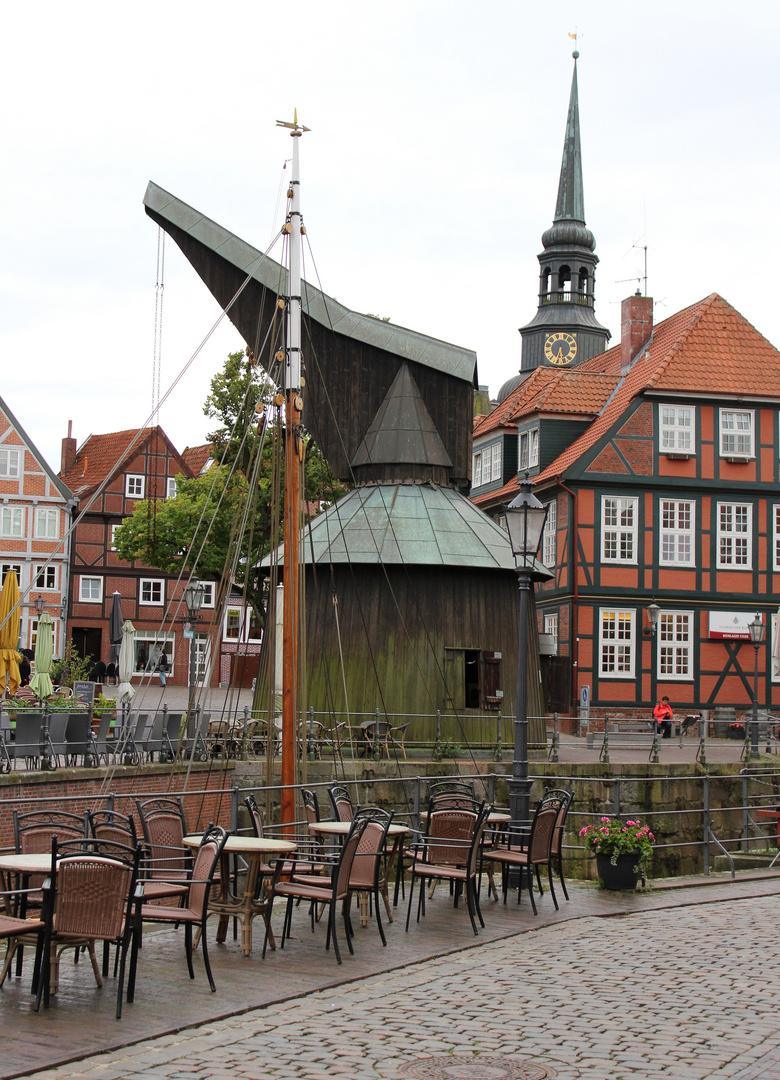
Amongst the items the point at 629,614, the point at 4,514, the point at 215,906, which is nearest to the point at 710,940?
the point at 215,906

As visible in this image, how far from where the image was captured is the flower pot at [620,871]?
13141 millimetres

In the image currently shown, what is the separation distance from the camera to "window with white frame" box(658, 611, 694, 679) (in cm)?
3534

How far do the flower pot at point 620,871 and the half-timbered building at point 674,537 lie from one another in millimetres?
21483

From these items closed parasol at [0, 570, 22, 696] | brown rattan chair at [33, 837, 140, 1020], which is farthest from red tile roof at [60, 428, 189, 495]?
brown rattan chair at [33, 837, 140, 1020]

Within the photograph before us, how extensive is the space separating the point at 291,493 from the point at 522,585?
3.37 meters

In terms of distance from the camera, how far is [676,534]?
36031mm

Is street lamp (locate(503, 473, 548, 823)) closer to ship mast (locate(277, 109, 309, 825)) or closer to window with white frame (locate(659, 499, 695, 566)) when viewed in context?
ship mast (locate(277, 109, 309, 825))

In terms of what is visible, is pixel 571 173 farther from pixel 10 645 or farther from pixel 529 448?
pixel 10 645

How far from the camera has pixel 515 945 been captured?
10516 mm

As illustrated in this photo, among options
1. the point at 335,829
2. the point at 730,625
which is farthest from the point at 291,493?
the point at 730,625

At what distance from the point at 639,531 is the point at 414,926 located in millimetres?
25844

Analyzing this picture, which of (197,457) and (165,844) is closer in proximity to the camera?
(165,844)

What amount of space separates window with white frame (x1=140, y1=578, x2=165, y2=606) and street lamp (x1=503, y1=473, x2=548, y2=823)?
133 ft

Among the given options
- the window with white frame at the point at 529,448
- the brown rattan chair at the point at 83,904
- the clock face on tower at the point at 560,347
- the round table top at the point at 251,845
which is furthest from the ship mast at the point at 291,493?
the clock face on tower at the point at 560,347
